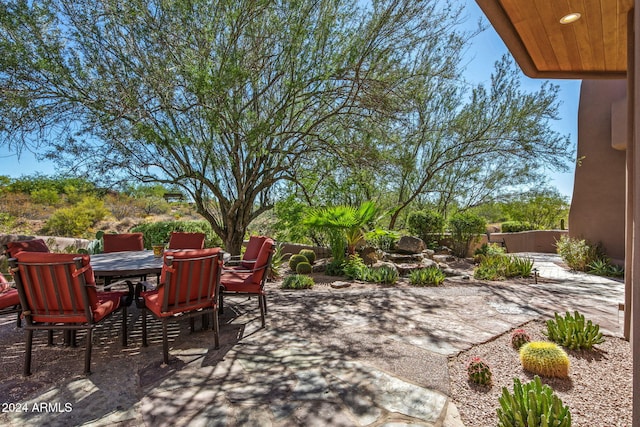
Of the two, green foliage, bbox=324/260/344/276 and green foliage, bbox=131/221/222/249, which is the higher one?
green foliage, bbox=131/221/222/249

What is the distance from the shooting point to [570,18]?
294 centimetres

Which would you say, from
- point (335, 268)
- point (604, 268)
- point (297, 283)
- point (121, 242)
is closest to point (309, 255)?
point (335, 268)

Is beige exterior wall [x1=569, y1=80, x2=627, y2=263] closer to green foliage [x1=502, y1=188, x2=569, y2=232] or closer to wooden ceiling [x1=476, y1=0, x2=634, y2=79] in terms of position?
green foliage [x1=502, y1=188, x2=569, y2=232]

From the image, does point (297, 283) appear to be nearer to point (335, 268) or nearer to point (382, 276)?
point (335, 268)

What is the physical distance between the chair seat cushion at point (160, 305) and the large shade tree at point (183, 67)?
97.0 inches

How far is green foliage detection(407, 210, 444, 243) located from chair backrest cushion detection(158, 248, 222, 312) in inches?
320

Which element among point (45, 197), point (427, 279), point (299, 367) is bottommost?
point (299, 367)

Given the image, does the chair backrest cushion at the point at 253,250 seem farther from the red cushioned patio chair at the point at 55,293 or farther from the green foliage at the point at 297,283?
the red cushioned patio chair at the point at 55,293

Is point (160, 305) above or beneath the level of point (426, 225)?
beneath

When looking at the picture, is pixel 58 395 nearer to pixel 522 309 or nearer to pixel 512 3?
pixel 512 3

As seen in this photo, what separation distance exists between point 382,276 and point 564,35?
4509mm

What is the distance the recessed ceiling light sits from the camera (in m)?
2.89

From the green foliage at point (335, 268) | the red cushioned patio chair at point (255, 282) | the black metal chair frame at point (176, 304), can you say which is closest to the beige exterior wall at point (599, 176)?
the green foliage at point (335, 268)

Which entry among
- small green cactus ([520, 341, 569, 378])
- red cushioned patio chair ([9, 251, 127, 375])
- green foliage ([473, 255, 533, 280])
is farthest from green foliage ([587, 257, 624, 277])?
red cushioned patio chair ([9, 251, 127, 375])
